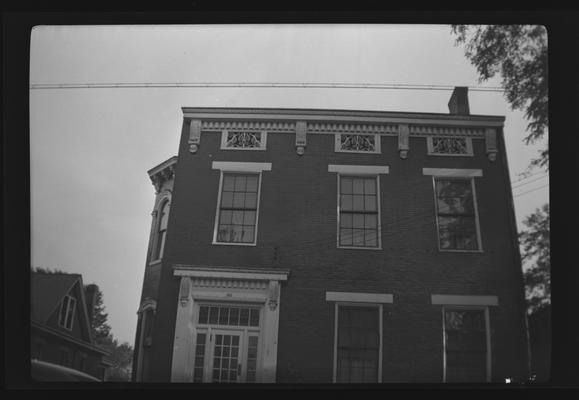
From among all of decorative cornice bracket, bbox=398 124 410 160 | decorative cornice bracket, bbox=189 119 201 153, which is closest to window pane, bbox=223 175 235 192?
decorative cornice bracket, bbox=189 119 201 153

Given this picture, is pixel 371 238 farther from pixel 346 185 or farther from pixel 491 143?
pixel 491 143

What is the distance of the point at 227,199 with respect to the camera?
8484 millimetres

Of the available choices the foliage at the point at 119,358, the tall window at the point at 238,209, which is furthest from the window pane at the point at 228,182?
the foliage at the point at 119,358

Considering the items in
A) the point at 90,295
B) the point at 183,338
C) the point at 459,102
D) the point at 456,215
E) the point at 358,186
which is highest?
the point at 459,102

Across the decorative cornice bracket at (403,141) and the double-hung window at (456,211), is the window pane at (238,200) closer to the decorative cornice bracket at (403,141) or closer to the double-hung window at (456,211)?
the decorative cornice bracket at (403,141)

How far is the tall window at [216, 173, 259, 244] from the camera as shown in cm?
815

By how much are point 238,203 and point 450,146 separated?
3499 mm

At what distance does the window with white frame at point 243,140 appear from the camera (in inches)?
344

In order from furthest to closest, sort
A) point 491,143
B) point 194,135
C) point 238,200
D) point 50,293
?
point 194,135 < point 238,200 < point 491,143 < point 50,293

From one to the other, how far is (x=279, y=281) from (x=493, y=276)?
305cm

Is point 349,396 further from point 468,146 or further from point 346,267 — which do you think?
point 468,146

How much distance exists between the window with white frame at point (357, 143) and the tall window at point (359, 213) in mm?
465

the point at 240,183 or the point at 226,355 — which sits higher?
A: the point at 240,183

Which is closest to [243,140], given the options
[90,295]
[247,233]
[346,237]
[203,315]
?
[247,233]
